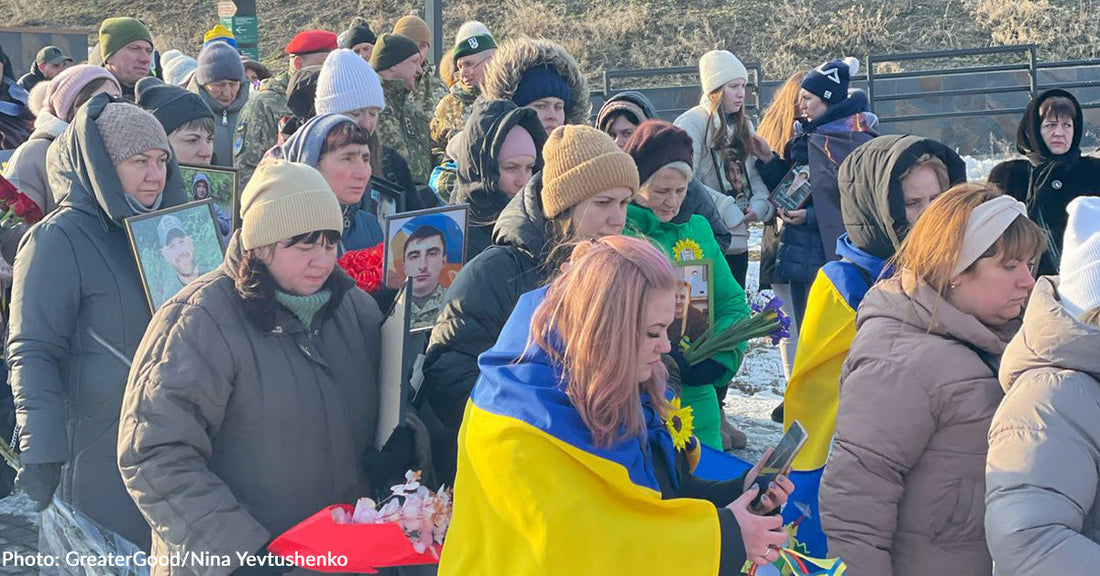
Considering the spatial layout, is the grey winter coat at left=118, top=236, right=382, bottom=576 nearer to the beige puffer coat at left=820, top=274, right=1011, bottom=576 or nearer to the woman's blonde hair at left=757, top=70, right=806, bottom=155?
the beige puffer coat at left=820, top=274, right=1011, bottom=576

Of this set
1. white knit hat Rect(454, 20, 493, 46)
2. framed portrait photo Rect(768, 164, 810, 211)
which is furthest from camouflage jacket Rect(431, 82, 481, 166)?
framed portrait photo Rect(768, 164, 810, 211)

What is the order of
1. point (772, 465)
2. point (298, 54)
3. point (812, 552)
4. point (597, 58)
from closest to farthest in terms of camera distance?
point (772, 465) < point (812, 552) < point (298, 54) < point (597, 58)

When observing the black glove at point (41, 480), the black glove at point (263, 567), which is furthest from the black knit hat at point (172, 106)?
the black glove at point (263, 567)

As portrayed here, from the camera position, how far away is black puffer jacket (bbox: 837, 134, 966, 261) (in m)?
4.32

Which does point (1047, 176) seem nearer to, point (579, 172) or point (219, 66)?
point (579, 172)

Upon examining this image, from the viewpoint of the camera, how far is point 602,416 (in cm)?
267

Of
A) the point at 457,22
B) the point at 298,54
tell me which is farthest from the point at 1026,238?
the point at 457,22

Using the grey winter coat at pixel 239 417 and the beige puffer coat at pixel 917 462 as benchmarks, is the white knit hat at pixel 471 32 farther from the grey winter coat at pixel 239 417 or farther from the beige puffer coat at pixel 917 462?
the beige puffer coat at pixel 917 462

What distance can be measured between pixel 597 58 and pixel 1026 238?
17669 mm

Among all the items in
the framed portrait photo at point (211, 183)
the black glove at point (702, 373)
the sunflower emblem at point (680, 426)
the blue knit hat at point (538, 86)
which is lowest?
the black glove at point (702, 373)

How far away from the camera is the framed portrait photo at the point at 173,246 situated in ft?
13.7

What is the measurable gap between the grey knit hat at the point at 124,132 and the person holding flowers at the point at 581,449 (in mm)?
2076

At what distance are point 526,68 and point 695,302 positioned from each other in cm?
200

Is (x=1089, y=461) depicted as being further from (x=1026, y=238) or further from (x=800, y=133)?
(x=800, y=133)
